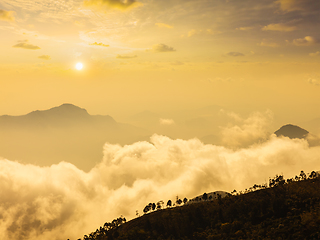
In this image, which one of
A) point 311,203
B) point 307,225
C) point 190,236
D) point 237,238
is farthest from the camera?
point 190,236

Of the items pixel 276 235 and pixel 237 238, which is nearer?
pixel 276 235

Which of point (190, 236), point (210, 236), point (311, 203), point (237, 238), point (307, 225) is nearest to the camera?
point (307, 225)

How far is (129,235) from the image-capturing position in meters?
199

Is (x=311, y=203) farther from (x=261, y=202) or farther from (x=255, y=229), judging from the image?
(x=255, y=229)

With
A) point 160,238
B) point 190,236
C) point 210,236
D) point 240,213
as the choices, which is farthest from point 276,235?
point 160,238

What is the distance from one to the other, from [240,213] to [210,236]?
47.0 m

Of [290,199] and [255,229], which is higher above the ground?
[290,199]

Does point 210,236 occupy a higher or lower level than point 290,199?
lower

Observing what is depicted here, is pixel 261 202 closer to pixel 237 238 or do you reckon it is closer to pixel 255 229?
pixel 255 229

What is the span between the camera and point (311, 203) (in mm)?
179125

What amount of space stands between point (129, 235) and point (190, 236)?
53710mm

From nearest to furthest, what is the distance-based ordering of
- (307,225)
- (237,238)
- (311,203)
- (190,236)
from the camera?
(307,225) → (237,238) → (311,203) → (190,236)

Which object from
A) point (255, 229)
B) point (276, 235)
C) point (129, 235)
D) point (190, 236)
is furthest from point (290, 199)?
point (129, 235)

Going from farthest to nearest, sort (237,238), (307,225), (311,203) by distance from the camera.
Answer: (311,203), (237,238), (307,225)
